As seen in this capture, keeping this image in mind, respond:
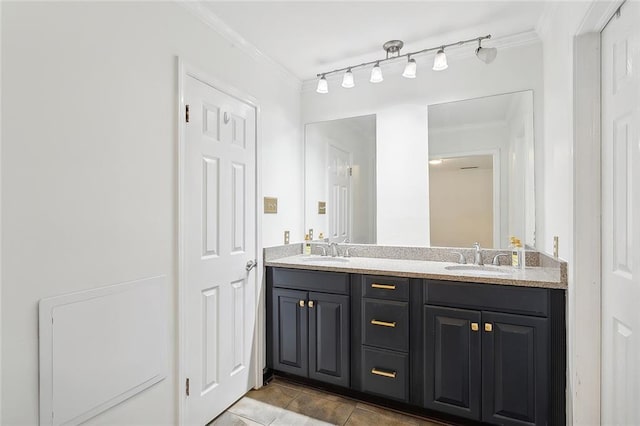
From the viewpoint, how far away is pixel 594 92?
1.40 metres

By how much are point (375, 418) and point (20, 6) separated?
2483mm

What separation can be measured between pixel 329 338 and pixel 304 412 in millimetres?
452

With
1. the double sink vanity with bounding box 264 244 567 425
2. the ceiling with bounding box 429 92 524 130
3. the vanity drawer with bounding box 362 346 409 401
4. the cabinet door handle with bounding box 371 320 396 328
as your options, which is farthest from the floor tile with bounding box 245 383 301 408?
the ceiling with bounding box 429 92 524 130

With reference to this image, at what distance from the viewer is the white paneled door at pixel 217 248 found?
5.83 feet

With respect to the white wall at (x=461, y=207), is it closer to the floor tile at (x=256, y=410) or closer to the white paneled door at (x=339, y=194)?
the white paneled door at (x=339, y=194)

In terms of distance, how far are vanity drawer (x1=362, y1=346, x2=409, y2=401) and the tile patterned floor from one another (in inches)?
4.8

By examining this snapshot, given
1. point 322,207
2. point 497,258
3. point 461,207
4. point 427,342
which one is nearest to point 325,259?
point 322,207

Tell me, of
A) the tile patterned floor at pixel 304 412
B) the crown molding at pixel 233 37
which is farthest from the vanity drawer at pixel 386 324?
the crown molding at pixel 233 37

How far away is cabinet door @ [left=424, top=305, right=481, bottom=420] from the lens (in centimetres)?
178

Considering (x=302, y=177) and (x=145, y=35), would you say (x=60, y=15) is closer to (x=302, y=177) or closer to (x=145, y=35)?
(x=145, y=35)

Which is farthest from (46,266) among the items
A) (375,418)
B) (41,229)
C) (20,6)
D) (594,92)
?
(594,92)

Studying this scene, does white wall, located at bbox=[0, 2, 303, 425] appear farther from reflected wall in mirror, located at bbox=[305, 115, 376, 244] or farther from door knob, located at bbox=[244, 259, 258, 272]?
reflected wall in mirror, located at bbox=[305, 115, 376, 244]

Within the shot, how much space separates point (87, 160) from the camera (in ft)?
4.25

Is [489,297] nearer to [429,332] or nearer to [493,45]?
[429,332]
